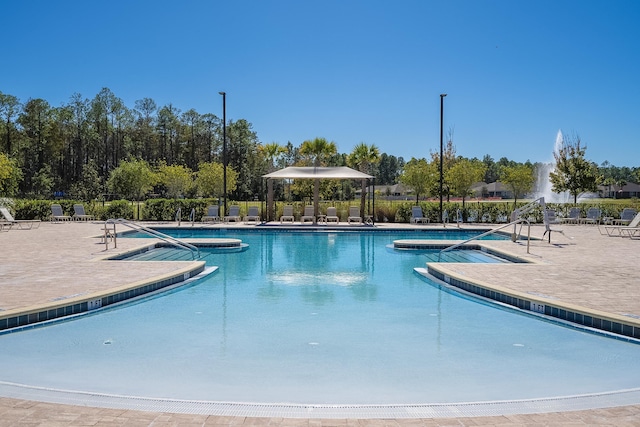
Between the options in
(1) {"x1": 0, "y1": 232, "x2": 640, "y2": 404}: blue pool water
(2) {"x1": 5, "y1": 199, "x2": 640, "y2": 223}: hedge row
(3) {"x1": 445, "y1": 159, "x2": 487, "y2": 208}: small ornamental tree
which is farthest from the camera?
(3) {"x1": 445, "y1": 159, "x2": 487, "y2": 208}: small ornamental tree

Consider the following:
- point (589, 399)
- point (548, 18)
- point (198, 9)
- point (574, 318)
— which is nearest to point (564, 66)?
point (548, 18)

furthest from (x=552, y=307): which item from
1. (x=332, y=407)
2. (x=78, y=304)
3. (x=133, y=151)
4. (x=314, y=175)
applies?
(x=133, y=151)

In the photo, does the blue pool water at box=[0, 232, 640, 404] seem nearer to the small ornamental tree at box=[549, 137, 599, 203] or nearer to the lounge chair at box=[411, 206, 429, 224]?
the lounge chair at box=[411, 206, 429, 224]

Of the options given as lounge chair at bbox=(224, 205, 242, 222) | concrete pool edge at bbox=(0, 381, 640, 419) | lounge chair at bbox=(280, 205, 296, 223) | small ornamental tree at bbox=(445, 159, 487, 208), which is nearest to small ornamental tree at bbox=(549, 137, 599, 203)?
small ornamental tree at bbox=(445, 159, 487, 208)

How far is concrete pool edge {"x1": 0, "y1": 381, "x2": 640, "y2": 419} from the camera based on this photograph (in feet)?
12.2

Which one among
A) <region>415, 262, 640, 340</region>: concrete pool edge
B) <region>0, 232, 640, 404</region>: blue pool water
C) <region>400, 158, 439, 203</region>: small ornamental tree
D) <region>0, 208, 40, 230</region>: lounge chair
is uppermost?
<region>400, 158, 439, 203</region>: small ornamental tree

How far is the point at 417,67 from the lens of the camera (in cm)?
2917

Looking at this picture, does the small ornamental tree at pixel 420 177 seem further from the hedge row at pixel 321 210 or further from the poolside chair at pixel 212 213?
the poolside chair at pixel 212 213

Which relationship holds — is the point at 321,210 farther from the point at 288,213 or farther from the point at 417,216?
the point at 417,216

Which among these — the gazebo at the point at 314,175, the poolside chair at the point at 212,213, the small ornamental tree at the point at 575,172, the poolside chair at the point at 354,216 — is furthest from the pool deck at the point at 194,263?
the small ornamental tree at the point at 575,172

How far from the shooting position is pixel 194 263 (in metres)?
10.7

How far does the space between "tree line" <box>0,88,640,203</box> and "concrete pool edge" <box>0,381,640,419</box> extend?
121 ft

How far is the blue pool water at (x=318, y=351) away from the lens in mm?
4875

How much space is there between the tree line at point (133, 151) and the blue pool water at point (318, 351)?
32.7m
